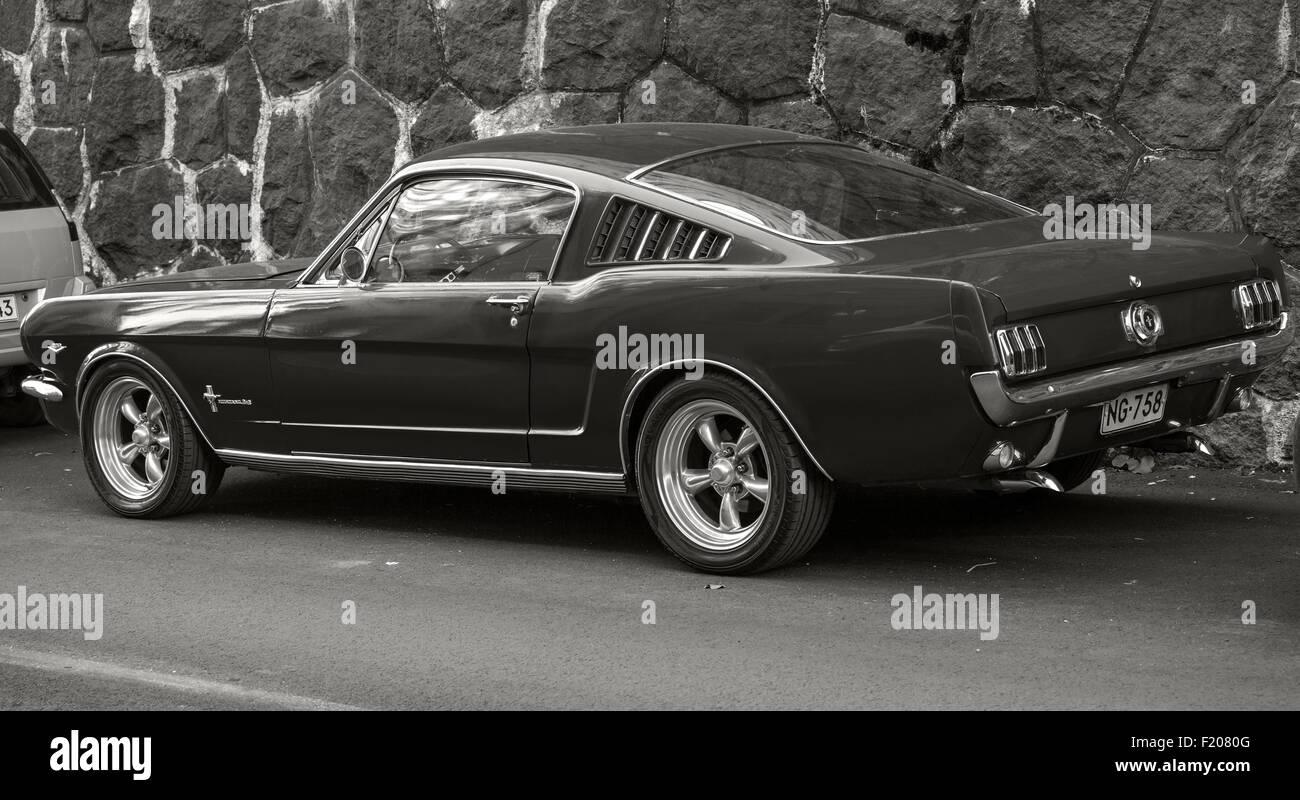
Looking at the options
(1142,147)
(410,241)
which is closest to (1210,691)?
(410,241)

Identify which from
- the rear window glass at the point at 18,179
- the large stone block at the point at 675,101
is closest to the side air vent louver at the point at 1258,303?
the large stone block at the point at 675,101

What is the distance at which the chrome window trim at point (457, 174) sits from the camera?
21.0ft

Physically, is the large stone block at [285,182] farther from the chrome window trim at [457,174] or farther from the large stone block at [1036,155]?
the large stone block at [1036,155]

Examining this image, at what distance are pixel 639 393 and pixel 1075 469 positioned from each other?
1824 millimetres

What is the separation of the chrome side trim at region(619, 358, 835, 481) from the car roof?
79 centimetres

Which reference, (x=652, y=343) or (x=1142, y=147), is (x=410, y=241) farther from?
(x=1142, y=147)

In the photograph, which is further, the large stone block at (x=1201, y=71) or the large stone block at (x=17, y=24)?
the large stone block at (x=17, y=24)

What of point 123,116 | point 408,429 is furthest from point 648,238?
point 123,116

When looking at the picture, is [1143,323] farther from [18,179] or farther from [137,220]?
[137,220]

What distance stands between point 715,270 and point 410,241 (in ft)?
4.66

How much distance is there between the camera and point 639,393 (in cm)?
611

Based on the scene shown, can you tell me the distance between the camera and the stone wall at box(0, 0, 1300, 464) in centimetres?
794

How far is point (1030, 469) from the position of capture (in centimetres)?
580
